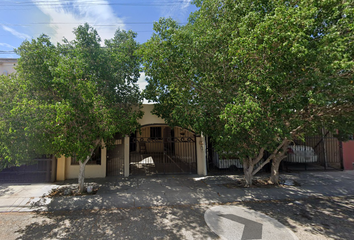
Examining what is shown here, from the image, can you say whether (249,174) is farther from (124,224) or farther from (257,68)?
(124,224)

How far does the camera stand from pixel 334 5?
4527mm

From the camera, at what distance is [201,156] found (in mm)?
9578

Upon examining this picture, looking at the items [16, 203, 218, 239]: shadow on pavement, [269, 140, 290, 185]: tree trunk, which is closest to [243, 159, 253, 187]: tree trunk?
[269, 140, 290, 185]: tree trunk

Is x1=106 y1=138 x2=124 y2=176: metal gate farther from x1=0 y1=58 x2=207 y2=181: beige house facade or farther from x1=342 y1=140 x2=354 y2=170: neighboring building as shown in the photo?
x1=342 y1=140 x2=354 y2=170: neighboring building

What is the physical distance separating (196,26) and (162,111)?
3719 mm

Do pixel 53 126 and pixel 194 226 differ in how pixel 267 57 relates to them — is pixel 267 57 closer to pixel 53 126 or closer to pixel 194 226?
pixel 194 226

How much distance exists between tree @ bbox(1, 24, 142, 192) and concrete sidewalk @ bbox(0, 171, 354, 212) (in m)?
1.23

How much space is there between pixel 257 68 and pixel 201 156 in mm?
5659

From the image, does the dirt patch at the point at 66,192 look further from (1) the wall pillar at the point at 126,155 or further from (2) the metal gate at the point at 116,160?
(2) the metal gate at the point at 116,160

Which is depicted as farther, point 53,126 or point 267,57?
point 53,126

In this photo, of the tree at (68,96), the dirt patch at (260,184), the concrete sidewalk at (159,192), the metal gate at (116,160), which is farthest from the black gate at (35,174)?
the dirt patch at (260,184)

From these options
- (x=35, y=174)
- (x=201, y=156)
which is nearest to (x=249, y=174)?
(x=201, y=156)

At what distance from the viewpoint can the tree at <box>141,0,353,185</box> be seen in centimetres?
421

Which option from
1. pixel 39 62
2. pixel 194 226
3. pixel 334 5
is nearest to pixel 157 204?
pixel 194 226
